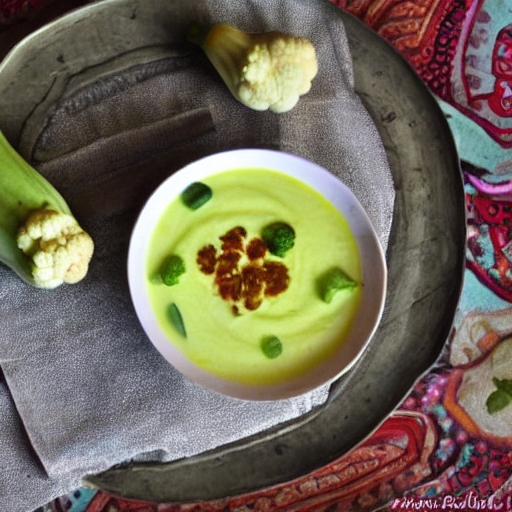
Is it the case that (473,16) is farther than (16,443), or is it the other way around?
(473,16)

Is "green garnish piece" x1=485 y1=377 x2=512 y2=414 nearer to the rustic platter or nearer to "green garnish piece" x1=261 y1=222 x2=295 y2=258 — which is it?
the rustic platter

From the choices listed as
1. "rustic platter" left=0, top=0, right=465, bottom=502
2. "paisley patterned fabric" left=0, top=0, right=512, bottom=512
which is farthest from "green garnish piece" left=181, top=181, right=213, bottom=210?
"paisley patterned fabric" left=0, top=0, right=512, bottom=512

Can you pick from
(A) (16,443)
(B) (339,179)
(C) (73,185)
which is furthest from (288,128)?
(A) (16,443)

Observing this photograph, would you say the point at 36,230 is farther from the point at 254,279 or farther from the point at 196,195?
the point at 254,279

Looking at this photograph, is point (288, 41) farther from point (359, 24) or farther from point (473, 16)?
point (473, 16)

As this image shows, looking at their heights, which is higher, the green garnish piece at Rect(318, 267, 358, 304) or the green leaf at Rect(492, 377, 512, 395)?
the green garnish piece at Rect(318, 267, 358, 304)

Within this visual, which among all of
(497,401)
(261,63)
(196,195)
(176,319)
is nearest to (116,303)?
(176,319)
